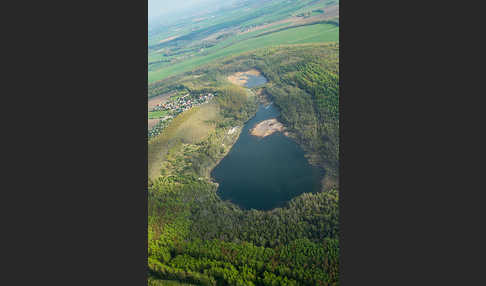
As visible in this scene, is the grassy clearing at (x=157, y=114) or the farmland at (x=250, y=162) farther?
the grassy clearing at (x=157, y=114)

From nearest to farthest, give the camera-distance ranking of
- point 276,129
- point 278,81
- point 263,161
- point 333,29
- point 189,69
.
→ point 263,161 → point 276,129 → point 278,81 → point 333,29 → point 189,69

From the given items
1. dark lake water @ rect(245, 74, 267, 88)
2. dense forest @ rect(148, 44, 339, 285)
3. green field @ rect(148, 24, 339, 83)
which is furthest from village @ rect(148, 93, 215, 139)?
green field @ rect(148, 24, 339, 83)

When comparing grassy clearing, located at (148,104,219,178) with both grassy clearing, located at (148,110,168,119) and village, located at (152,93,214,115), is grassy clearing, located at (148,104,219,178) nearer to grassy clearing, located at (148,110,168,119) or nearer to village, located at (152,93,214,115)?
village, located at (152,93,214,115)

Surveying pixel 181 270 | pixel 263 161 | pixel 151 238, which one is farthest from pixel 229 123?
pixel 181 270

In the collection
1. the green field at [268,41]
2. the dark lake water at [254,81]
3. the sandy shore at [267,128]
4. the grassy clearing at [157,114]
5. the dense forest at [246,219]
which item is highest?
the green field at [268,41]

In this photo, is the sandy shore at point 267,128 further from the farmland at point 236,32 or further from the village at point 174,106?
the farmland at point 236,32

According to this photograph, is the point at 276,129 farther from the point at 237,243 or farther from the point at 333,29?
the point at 333,29

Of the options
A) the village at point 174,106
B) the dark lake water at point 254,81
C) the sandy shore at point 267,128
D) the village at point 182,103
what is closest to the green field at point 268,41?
the dark lake water at point 254,81
